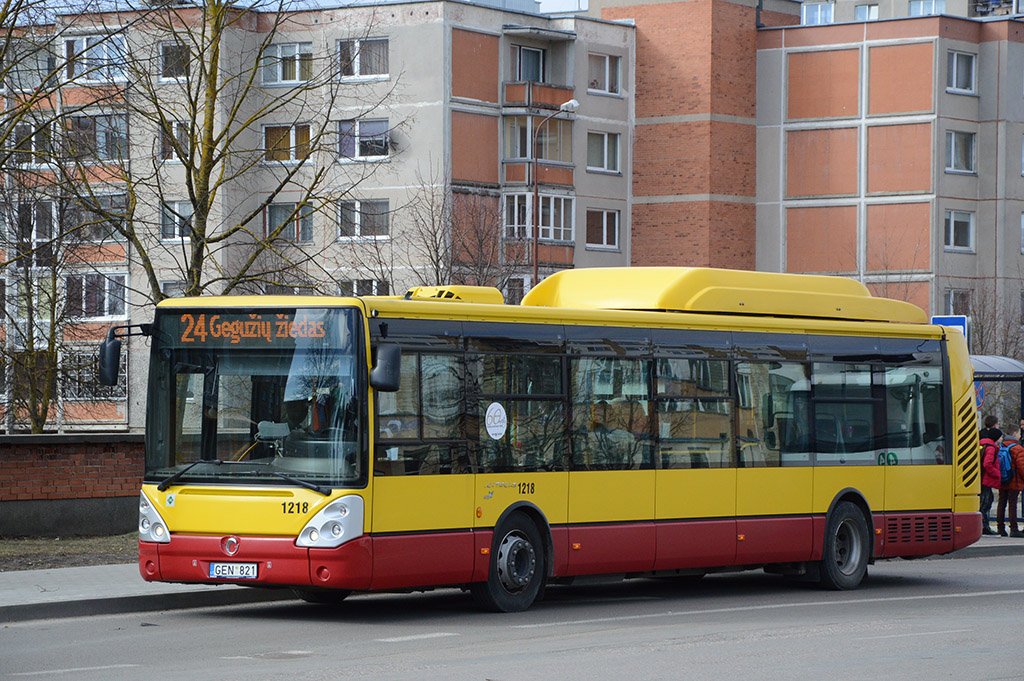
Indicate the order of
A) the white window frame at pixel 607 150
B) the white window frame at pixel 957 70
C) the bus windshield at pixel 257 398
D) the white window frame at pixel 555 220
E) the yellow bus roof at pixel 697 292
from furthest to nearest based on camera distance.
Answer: the white window frame at pixel 607 150, the white window frame at pixel 957 70, the white window frame at pixel 555 220, the yellow bus roof at pixel 697 292, the bus windshield at pixel 257 398

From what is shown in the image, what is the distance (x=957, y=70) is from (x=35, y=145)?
47.2m

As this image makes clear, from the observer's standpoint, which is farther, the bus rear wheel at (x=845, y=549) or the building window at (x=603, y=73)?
the building window at (x=603, y=73)

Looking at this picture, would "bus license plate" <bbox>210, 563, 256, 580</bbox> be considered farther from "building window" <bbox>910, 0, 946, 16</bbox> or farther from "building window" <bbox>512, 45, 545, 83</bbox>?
"building window" <bbox>910, 0, 946, 16</bbox>

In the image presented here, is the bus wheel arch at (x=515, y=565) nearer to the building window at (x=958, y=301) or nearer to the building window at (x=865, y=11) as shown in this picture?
the building window at (x=958, y=301)

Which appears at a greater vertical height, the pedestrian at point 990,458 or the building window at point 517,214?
the building window at point 517,214

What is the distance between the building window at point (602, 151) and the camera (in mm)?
62000

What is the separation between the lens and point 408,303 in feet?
45.0

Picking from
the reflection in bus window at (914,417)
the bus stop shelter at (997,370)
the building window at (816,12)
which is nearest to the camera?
the reflection in bus window at (914,417)

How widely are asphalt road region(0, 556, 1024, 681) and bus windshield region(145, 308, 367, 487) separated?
131 cm

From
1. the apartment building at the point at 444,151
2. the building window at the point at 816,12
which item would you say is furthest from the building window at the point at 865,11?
the apartment building at the point at 444,151

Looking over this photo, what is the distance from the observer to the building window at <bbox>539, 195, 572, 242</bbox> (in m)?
59.6

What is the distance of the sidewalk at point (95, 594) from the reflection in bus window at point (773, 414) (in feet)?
15.7

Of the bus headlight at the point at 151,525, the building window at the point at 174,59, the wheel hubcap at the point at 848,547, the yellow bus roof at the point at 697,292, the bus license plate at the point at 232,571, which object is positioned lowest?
the wheel hubcap at the point at 848,547

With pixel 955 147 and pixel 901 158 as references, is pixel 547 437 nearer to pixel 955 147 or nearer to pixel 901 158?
pixel 901 158
